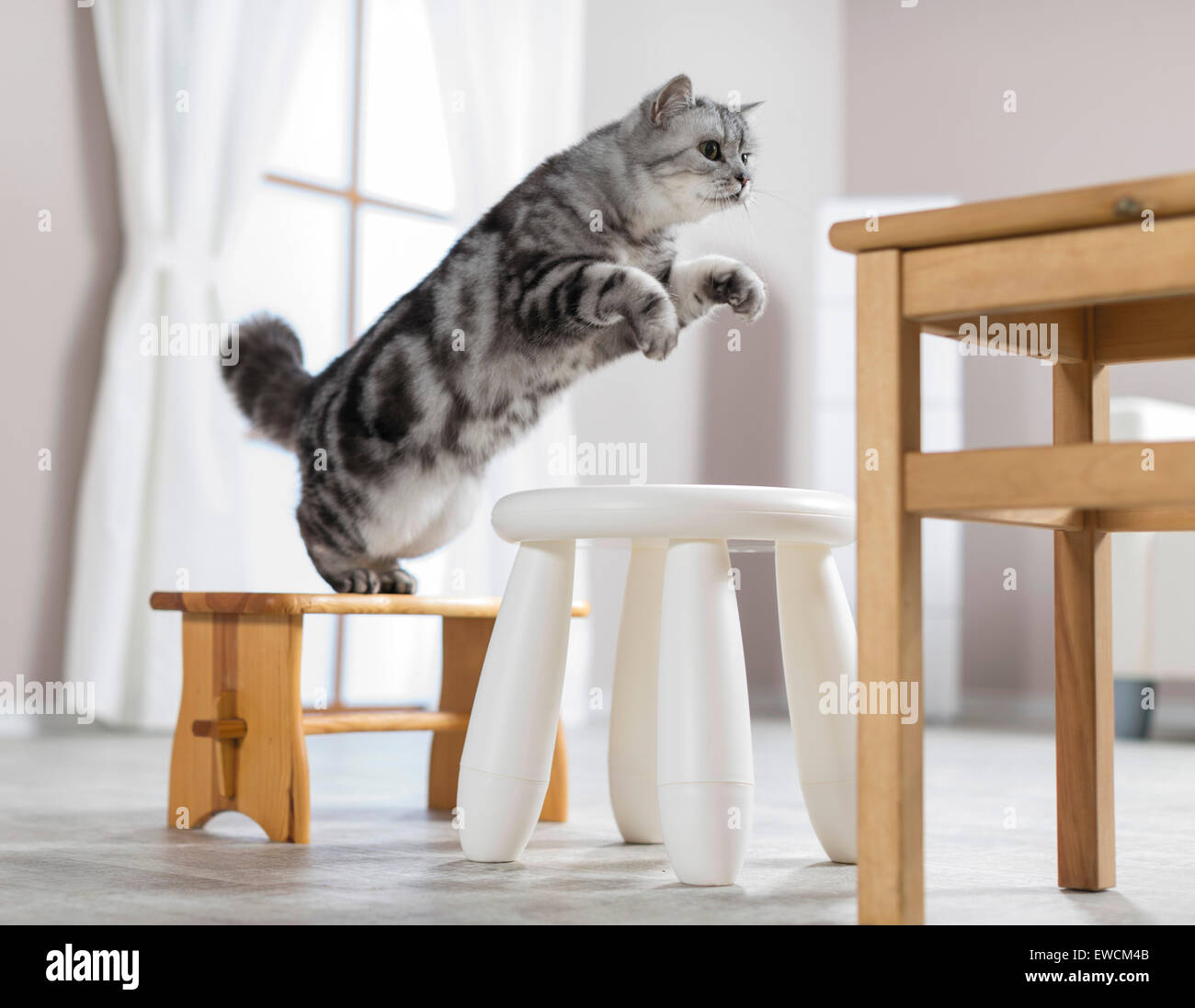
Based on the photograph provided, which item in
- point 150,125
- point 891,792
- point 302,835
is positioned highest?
point 150,125

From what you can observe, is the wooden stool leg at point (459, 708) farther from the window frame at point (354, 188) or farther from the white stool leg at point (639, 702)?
the window frame at point (354, 188)

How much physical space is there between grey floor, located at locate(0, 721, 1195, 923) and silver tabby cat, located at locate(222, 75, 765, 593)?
1.26 feet

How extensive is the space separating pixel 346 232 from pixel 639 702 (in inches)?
100

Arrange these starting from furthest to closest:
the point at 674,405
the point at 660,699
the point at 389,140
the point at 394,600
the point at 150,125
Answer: the point at 674,405, the point at 389,140, the point at 150,125, the point at 394,600, the point at 660,699

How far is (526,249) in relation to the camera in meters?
1.53

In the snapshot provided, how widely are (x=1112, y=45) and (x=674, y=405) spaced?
179 cm

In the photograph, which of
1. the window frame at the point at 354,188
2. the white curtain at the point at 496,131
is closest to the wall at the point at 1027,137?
the white curtain at the point at 496,131

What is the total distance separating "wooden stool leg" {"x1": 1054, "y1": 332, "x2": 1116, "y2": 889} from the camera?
1258mm

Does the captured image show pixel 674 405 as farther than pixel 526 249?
Yes

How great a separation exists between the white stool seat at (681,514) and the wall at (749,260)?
2814 millimetres

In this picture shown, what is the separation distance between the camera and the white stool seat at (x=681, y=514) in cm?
126
